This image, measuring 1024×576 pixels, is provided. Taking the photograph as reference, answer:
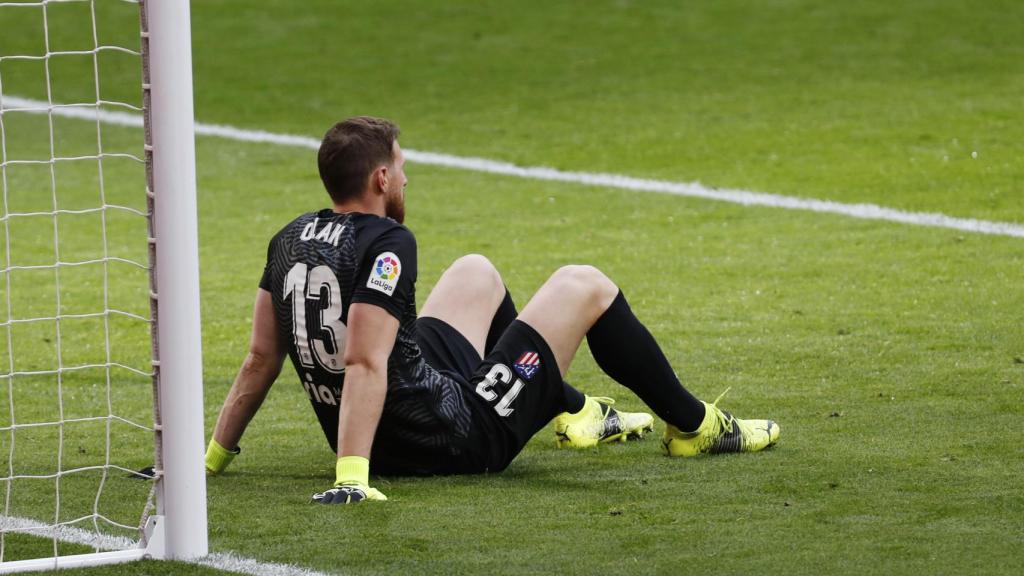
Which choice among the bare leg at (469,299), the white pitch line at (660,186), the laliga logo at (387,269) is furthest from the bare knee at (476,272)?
the white pitch line at (660,186)

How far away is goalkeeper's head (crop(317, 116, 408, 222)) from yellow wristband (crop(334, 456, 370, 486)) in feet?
2.50

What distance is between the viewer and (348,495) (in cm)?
486

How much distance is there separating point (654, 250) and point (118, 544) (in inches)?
252

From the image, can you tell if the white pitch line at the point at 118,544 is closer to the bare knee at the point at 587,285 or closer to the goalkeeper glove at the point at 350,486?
the goalkeeper glove at the point at 350,486

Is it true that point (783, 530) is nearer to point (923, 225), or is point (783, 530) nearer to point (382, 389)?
point (382, 389)

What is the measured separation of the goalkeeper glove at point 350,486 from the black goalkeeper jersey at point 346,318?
0.31m

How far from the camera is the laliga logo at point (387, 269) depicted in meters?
4.91

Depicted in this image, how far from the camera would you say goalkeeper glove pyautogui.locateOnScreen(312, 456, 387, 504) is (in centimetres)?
487

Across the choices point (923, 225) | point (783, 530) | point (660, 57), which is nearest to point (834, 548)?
point (783, 530)

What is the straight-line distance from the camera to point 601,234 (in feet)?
36.7

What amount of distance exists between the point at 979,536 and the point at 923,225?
22.0 feet

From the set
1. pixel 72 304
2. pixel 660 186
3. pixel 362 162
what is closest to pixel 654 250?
pixel 660 186

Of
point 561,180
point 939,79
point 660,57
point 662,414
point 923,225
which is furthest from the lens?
point 660,57

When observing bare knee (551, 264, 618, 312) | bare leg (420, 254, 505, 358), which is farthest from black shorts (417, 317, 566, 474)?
bare leg (420, 254, 505, 358)
